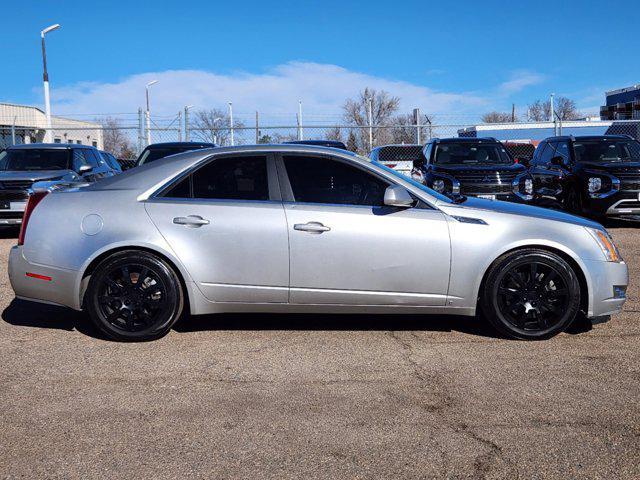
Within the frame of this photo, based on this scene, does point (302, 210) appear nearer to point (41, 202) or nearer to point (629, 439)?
point (41, 202)

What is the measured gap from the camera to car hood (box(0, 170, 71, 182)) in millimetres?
11516

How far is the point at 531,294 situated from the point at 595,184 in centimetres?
788

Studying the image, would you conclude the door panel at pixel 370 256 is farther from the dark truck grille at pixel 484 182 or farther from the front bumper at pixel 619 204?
the front bumper at pixel 619 204

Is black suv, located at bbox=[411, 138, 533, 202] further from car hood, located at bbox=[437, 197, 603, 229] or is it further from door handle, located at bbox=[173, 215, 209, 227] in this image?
door handle, located at bbox=[173, 215, 209, 227]

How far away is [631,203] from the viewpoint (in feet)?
38.9

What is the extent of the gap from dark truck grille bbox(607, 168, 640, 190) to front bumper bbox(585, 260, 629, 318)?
7445 mm

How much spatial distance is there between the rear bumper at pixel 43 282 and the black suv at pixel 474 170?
7958 millimetres

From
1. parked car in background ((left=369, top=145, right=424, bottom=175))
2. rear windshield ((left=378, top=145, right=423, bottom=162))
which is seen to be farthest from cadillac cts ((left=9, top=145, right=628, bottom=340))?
rear windshield ((left=378, top=145, right=423, bottom=162))

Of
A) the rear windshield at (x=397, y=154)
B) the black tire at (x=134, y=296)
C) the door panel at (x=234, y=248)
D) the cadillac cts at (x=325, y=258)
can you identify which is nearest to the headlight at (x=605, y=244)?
the cadillac cts at (x=325, y=258)

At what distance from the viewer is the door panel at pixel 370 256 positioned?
16.6 feet

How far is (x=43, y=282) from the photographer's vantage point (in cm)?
529

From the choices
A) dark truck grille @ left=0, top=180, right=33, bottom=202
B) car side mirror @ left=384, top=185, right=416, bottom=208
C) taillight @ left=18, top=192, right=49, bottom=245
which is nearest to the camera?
car side mirror @ left=384, top=185, right=416, bottom=208

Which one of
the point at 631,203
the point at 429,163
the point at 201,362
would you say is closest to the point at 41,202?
the point at 201,362

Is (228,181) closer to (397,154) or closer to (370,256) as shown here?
(370,256)
